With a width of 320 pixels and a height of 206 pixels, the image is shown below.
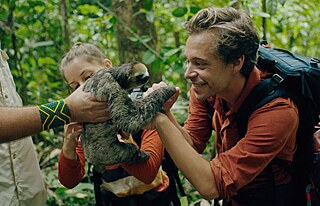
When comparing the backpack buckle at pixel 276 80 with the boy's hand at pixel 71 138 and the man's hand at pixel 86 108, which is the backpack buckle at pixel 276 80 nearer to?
the man's hand at pixel 86 108

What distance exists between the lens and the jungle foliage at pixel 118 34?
12.3 ft

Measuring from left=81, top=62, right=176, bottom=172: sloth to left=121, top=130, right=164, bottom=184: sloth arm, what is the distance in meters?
0.04

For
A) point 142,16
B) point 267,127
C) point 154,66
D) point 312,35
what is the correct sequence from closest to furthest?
1. point 267,127
2. point 154,66
3. point 142,16
4. point 312,35

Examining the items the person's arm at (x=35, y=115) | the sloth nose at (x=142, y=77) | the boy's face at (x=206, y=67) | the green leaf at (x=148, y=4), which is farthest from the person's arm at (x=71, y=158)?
the green leaf at (x=148, y=4)

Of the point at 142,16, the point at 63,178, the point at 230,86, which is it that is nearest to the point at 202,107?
the point at 230,86

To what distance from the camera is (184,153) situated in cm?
193

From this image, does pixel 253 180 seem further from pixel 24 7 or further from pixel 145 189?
pixel 24 7

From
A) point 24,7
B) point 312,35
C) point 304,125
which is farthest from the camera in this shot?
point 312,35

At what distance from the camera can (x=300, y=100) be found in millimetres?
1962

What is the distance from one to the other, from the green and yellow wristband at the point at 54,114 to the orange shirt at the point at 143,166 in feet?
1.20

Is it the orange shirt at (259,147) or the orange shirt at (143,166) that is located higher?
the orange shirt at (259,147)

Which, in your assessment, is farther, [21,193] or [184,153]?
[21,193]

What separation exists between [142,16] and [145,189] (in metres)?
2.25

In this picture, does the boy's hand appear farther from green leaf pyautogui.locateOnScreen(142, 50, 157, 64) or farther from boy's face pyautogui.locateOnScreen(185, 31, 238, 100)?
green leaf pyautogui.locateOnScreen(142, 50, 157, 64)
